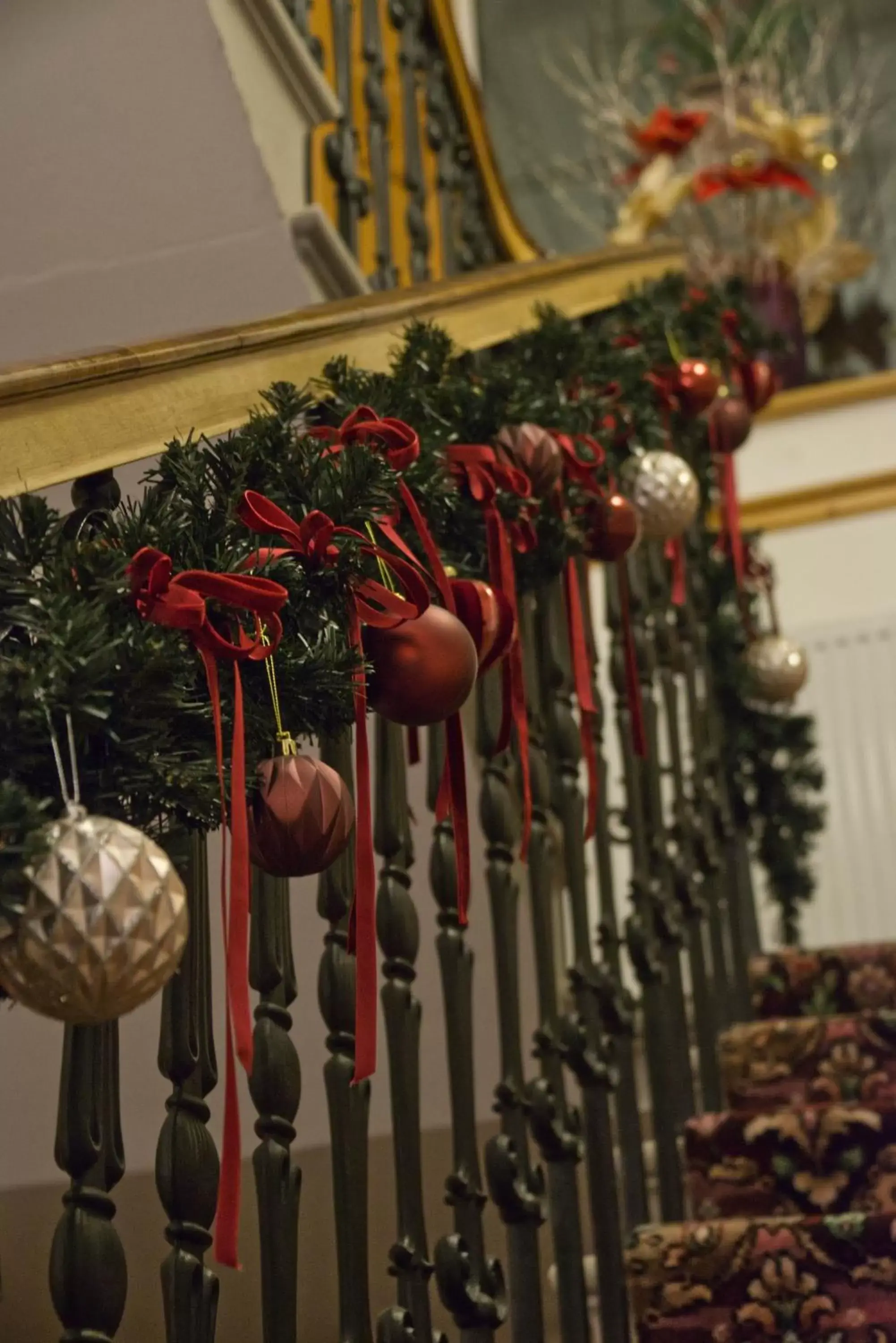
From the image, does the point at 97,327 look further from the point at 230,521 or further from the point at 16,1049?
the point at 230,521

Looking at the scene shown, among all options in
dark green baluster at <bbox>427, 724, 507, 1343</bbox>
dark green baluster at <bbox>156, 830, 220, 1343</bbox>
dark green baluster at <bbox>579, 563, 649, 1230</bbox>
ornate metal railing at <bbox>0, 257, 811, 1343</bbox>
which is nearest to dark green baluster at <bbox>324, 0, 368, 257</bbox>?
ornate metal railing at <bbox>0, 257, 811, 1343</bbox>

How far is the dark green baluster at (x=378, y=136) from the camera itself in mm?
2641

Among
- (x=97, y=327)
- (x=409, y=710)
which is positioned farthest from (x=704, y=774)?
(x=409, y=710)

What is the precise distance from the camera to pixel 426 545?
47.1 inches

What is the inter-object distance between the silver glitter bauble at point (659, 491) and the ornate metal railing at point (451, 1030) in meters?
0.11

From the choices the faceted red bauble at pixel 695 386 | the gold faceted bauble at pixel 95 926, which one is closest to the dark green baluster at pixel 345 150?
the faceted red bauble at pixel 695 386

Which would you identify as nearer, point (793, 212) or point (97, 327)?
point (97, 327)

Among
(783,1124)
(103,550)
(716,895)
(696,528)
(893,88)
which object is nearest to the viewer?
(103,550)

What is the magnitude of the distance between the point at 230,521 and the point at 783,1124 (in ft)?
3.68

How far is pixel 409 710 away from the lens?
1.09 metres

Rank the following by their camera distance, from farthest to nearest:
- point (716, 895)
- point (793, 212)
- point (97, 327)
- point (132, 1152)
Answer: point (793, 212), point (716, 895), point (97, 327), point (132, 1152)

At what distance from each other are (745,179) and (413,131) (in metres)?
1.64

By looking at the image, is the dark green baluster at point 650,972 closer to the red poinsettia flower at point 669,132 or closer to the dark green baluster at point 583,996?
the dark green baluster at point 583,996

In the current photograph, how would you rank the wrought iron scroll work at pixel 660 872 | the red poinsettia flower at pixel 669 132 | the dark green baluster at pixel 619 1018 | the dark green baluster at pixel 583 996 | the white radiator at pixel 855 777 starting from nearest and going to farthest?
the dark green baluster at pixel 583 996 → the dark green baluster at pixel 619 1018 → the wrought iron scroll work at pixel 660 872 → the white radiator at pixel 855 777 → the red poinsettia flower at pixel 669 132
